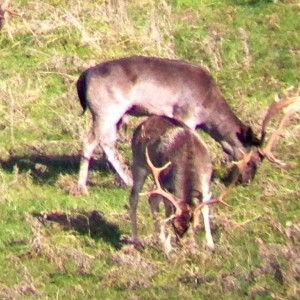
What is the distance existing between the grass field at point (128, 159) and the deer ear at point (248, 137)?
317mm

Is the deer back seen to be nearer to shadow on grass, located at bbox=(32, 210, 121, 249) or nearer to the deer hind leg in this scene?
the deer hind leg

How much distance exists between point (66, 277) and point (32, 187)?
2680 millimetres

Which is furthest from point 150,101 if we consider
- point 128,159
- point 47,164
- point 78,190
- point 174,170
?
point 174,170

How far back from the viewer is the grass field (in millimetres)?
12344

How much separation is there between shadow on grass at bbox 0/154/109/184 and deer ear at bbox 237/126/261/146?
1.59 m

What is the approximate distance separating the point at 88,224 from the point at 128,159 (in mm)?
2163

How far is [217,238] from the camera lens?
13391 mm

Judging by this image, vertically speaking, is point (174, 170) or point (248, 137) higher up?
point (174, 170)

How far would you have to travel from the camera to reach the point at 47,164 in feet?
52.1

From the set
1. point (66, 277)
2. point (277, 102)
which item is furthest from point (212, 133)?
point (66, 277)

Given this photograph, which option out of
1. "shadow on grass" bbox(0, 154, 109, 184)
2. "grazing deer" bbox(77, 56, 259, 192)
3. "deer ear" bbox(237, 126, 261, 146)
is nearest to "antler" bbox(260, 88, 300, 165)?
"deer ear" bbox(237, 126, 261, 146)

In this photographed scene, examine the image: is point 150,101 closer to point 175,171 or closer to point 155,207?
point 155,207

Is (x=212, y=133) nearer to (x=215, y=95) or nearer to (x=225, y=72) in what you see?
(x=215, y=95)

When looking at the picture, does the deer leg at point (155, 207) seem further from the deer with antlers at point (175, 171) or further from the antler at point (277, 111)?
the antler at point (277, 111)
